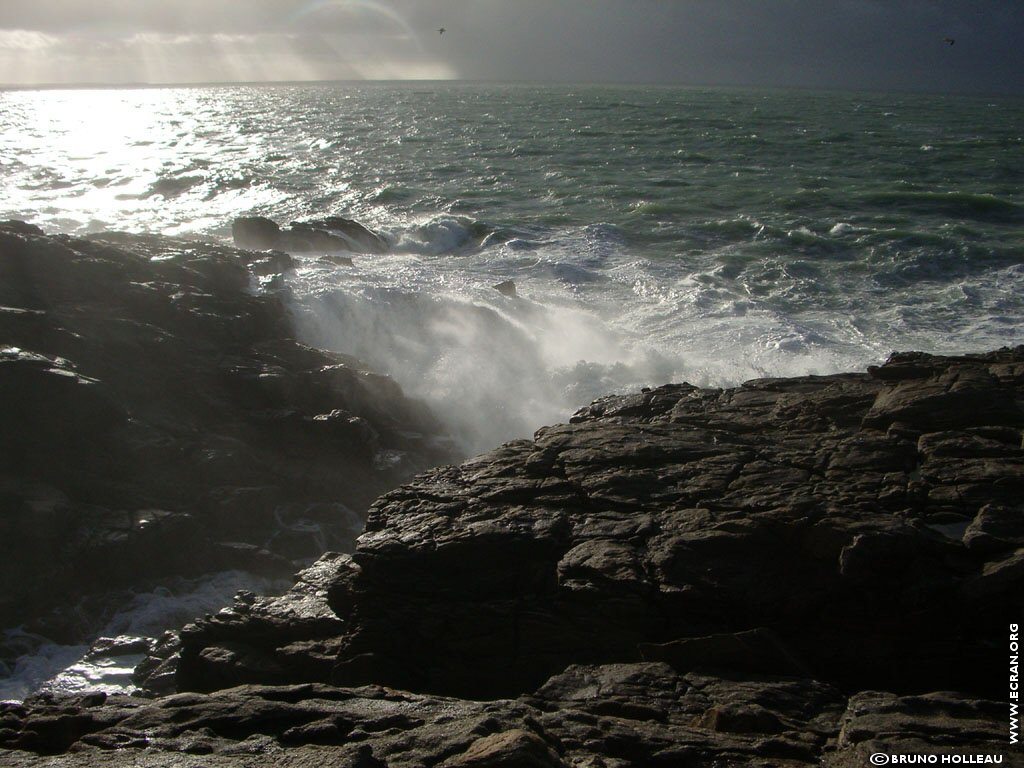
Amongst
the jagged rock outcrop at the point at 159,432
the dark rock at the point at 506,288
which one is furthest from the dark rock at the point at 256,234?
the jagged rock outcrop at the point at 159,432

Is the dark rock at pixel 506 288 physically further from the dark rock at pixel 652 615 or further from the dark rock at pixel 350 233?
the dark rock at pixel 652 615

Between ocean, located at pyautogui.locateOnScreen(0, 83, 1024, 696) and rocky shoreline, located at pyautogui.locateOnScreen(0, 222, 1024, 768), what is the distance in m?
6.54

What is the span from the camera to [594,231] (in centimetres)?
2816

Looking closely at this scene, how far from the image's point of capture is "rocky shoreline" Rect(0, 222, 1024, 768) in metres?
5.70

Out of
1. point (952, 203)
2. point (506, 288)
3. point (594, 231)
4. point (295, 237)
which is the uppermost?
point (952, 203)

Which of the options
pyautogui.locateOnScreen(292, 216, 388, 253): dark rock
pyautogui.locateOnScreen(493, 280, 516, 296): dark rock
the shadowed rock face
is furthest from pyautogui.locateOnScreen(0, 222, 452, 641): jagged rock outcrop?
pyautogui.locateOnScreen(292, 216, 388, 253): dark rock

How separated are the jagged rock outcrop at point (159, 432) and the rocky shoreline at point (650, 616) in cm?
188

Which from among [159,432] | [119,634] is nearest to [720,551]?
[119,634]

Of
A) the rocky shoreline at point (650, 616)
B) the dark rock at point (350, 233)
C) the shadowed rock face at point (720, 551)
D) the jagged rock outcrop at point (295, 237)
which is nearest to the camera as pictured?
the rocky shoreline at point (650, 616)

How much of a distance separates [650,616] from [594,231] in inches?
871

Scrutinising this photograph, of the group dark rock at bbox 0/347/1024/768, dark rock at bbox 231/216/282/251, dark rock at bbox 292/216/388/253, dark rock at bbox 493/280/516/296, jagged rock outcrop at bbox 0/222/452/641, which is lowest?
dark rock at bbox 0/347/1024/768

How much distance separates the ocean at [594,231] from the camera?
17844mm

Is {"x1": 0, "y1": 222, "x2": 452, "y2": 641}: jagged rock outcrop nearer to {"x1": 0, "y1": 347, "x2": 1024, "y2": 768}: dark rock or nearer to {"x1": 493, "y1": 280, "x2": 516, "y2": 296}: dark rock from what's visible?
{"x1": 0, "y1": 347, "x2": 1024, "y2": 768}: dark rock

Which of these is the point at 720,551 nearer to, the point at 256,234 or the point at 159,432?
the point at 159,432
